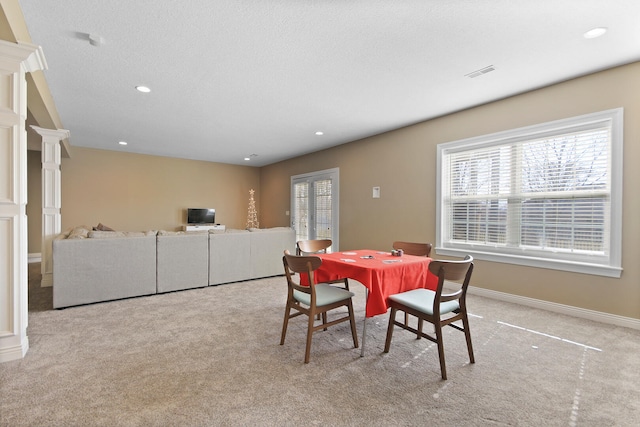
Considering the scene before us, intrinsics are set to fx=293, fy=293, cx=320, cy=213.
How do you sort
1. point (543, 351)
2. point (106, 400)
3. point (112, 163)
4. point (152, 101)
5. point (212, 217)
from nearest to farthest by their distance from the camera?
point (106, 400)
point (543, 351)
point (152, 101)
point (112, 163)
point (212, 217)

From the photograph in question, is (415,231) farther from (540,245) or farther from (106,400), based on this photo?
(106,400)

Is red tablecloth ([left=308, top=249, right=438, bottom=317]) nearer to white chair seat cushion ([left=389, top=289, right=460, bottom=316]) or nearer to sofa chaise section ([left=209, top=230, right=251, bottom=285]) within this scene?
white chair seat cushion ([left=389, top=289, right=460, bottom=316])

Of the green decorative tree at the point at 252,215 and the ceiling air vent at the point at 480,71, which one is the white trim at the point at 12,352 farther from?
the green decorative tree at the point at 252,215

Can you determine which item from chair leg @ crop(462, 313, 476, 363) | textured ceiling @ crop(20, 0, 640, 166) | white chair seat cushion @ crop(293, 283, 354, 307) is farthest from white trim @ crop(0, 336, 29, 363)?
chair leg @ crop(462, 313, 476, 363)

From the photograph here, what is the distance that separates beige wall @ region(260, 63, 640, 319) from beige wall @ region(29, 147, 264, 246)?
2.93 meters

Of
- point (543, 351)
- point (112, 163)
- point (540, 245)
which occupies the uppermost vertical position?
point (112, 163)

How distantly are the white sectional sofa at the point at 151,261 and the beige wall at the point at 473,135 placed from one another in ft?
6.06

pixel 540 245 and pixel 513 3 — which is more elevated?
pixel 513 3

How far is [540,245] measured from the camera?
3.50m

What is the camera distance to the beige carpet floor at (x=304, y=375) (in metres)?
1.66

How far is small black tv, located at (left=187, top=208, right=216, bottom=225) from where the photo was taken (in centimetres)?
800

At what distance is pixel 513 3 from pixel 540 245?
268 centimetres

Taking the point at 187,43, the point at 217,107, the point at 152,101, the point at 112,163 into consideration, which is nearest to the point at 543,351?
the point at 187,43

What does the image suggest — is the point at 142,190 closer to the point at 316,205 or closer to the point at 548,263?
the point at 316,205
